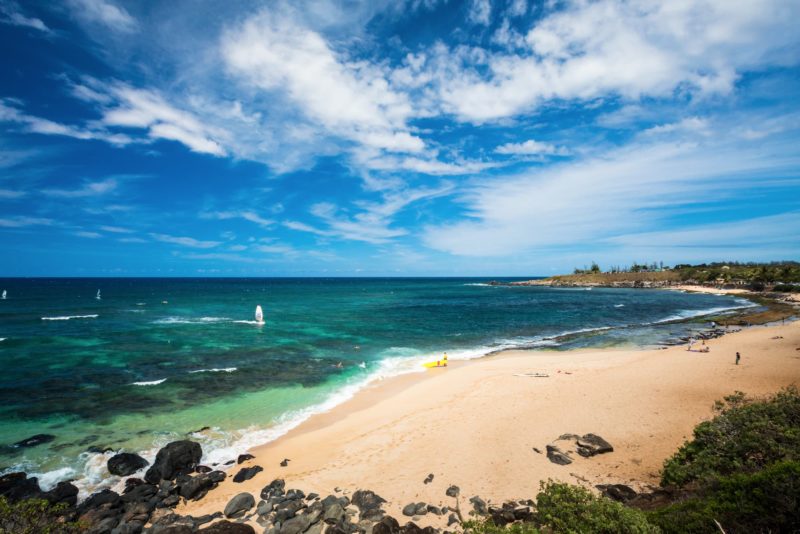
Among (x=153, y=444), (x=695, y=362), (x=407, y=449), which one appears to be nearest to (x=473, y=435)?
(x=407, y=449)

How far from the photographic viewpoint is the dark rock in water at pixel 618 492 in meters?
9.31

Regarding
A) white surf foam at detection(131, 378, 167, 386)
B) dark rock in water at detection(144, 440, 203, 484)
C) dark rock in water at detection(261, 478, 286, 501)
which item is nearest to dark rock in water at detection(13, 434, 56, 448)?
dark rock in water at detection(144, 440, 203, 484)

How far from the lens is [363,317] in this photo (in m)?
53.6

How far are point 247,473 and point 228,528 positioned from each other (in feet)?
12.0

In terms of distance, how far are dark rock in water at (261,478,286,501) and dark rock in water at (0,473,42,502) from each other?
707 centimetres

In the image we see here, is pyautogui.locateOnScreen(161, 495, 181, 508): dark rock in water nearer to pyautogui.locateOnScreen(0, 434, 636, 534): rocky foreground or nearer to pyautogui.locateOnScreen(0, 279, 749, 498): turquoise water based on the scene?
pyautogui.locateOnScreen(0, 434, 636, 534): rocky foreground

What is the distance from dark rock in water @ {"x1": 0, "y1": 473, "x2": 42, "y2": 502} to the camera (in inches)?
440

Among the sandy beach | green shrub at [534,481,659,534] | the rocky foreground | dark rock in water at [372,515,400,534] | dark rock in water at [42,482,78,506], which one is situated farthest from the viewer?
the sandy beach

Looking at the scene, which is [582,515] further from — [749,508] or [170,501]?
[170,501]

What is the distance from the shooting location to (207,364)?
2675cm

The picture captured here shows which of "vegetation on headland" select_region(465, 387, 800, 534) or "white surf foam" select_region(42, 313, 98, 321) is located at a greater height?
"vegetation on headland" select_region(465, 387, 800, 534)

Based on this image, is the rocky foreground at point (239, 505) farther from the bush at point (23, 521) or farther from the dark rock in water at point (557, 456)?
the bush at point (23, 521)

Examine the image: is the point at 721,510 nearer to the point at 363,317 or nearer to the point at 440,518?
the point at 440,518

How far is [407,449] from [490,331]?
2957 cm
